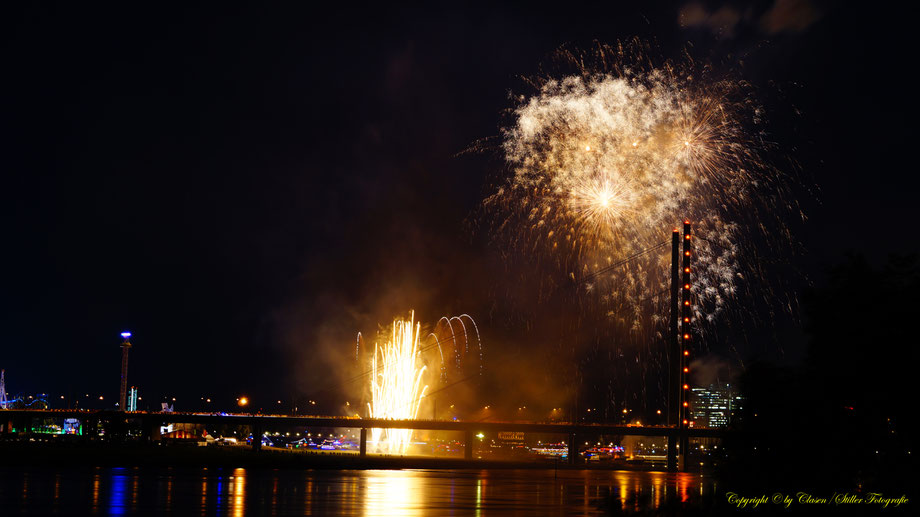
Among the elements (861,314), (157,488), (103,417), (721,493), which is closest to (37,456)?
(157,488)

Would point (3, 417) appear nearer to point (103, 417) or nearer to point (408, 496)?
point (103, 417)

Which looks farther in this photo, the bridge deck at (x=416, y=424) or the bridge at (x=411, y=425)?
the bridge deck at (x=416, y=424)

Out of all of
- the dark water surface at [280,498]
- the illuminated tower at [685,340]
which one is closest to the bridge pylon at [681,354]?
the illuminated tower at [685,340]

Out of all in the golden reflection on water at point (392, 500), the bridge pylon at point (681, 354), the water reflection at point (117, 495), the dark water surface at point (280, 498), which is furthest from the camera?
the bridge pylon at point (681, 354)

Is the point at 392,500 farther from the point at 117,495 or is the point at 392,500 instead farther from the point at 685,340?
the point at 685,340

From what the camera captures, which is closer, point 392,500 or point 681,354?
point 392,500

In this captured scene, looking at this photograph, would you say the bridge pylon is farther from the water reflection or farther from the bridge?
the water reflection

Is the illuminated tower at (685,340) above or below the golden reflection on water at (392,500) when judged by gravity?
above

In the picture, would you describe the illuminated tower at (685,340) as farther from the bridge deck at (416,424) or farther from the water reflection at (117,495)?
the water reflection at (117,495)

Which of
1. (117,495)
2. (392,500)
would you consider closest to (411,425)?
(392,500)

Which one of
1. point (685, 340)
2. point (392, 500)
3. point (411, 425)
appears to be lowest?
point (392, 500)

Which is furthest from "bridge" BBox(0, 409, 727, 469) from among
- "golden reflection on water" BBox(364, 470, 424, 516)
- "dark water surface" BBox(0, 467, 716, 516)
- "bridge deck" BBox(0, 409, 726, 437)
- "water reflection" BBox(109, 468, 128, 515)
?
"water reflection" BBox(109, 468, 128, 515)
